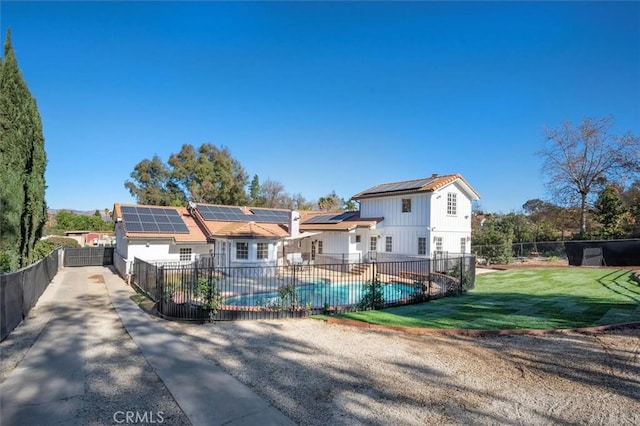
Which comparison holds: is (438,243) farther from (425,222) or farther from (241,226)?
(241,226)

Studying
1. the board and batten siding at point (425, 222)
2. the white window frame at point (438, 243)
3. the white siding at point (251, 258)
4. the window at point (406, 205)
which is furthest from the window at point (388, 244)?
the white siding at point (251, 258)

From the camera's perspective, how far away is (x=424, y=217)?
2381 centimetres

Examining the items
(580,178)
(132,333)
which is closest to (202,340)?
(132,333)

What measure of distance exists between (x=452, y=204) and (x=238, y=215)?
17.0m

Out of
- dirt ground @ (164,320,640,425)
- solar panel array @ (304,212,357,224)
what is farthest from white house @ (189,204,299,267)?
dirt ground @ (164,320,640,425)

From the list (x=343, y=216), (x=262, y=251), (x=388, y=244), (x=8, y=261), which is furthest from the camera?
(x=343, y=216)

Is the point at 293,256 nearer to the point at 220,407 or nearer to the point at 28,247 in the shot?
the point at 28,247

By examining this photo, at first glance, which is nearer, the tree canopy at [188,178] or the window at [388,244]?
the window at [388,244]

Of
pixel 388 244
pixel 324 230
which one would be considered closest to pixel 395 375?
pixel 388 244

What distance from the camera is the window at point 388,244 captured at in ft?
85.8

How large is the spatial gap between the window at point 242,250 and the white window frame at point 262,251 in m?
0.70

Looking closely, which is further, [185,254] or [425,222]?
[425,222]

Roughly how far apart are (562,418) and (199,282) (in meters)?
8.93

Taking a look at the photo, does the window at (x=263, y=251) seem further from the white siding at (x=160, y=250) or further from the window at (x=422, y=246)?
the window at (x=422, y=246)
